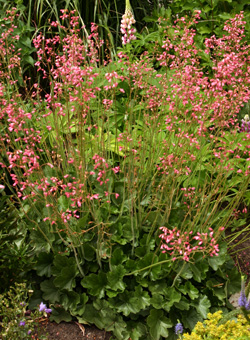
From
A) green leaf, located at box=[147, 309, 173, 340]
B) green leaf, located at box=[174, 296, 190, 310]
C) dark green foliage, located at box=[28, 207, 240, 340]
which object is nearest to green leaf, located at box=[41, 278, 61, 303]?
dark green foliage, located at box=[28, 207, 240, 340]

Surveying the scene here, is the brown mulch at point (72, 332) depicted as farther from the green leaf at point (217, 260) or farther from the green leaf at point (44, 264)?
the green leaf at point (217, 260)

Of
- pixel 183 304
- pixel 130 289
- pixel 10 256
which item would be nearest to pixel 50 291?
pixel 10 256

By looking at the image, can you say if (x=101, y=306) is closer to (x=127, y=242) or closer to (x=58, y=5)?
(x=127, y=242)

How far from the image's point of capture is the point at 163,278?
2.90m

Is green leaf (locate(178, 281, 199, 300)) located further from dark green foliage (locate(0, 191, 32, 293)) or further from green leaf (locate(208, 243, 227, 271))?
dark green foliage (locate(0, 191, 32, 293))

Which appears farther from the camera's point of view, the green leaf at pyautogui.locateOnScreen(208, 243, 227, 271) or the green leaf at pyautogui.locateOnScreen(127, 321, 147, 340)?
the green leaf at pyautogui.locateOnScreen(208, 243, 227, 271)

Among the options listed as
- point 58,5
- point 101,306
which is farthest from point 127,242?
point 58,5

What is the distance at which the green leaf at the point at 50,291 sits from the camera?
284 cm

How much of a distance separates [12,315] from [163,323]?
97 cm

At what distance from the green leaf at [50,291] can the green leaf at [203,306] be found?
0.90 metres

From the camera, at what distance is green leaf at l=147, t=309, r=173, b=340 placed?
8.87 ft

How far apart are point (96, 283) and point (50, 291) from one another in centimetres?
31

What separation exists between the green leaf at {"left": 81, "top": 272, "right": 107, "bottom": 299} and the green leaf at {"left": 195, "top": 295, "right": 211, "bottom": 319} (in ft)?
2.02

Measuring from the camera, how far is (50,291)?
288cm
